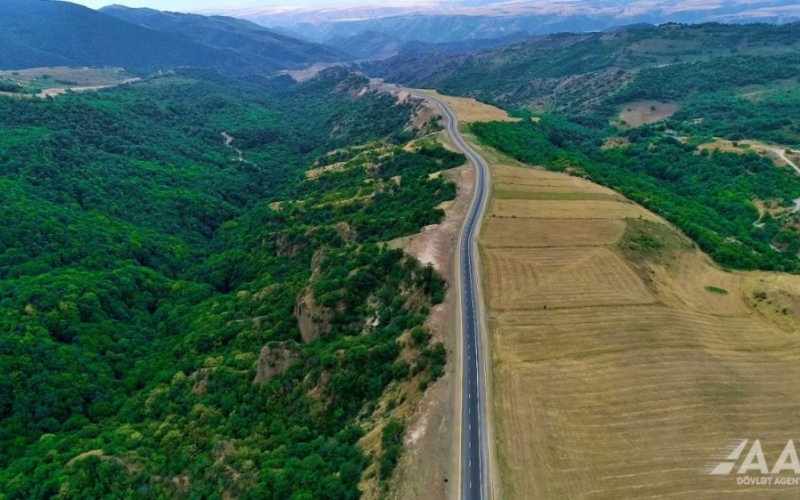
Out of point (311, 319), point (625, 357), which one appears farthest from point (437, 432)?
point (311, 319)

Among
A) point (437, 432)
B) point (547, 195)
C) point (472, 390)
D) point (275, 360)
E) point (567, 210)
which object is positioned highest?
point (547, 195)

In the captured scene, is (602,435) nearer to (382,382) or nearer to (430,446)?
(430,446)

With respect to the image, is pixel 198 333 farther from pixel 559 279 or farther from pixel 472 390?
pixel 559 279

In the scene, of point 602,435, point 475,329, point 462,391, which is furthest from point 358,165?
point 602,435

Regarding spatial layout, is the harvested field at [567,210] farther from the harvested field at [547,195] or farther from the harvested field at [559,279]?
the harvested field at [559,279]

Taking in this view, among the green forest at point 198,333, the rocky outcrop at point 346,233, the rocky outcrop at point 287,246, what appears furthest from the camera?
the rocky outcrop at point 287,246
